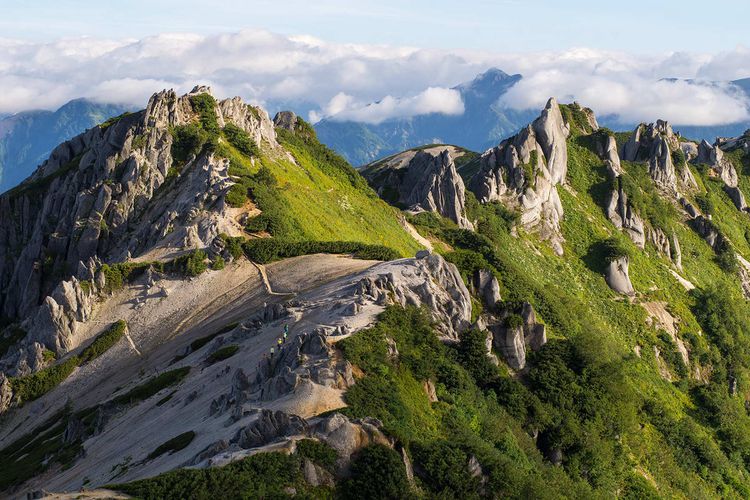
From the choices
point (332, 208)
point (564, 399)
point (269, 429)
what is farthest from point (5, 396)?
point (564, 399)

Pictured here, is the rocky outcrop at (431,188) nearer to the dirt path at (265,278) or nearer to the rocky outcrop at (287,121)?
the rocky outcrop at (287,121)

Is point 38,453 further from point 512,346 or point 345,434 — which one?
point 512,346

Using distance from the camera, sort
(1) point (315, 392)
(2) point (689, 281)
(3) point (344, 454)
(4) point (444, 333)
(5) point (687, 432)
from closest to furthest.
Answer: (3) point (344, 454) < (1) point (315, 392) < (4) point (444, 333) < (5) point (687, 432) < (2) point (689, 281)

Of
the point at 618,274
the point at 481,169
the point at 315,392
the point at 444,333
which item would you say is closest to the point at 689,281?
the point at 618,274

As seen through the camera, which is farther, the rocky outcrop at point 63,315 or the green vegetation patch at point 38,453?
the rocky outcrop at point 63,315

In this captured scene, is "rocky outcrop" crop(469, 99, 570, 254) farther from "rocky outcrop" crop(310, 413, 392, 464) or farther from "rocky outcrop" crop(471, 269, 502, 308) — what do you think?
"rocky outcrop" crop(310, 413, 392, 464)

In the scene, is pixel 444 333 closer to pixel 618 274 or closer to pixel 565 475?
pixel 565 475

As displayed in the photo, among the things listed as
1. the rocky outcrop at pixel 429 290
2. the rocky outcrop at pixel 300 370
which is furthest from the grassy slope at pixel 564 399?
the rocky outcrop at pixel 429 290
